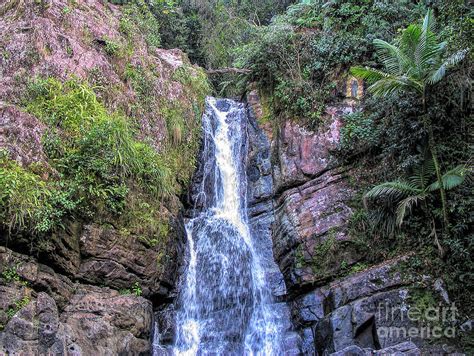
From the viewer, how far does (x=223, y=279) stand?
358 inches

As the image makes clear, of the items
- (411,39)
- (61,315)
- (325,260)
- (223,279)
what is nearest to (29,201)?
(61,315)

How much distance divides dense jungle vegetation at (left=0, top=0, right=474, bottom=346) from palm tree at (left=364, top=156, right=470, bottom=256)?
0.02m

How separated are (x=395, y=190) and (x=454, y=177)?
3.57 ft

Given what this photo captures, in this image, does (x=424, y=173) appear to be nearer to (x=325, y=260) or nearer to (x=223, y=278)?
(x=325, y=260)

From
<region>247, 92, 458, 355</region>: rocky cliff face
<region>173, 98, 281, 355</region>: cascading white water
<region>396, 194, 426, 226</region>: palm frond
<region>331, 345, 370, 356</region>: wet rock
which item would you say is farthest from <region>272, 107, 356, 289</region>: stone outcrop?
<region>331, 345, 370, 356</region>: wet rock

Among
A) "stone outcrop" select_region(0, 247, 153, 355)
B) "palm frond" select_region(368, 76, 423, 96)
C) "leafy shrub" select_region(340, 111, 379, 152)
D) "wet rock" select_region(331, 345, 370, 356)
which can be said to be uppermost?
"leafy shrub" select_region(340, 111, 379, 152)

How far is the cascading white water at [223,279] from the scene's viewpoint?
8.16 meters

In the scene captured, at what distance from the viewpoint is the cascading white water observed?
8.16 meters

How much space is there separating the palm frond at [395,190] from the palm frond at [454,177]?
46 centimetres

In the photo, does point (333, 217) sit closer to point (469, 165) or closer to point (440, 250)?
point (440, 250)

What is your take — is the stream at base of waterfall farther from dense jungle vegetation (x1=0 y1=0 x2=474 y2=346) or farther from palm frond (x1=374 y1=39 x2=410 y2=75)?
palm frond (x1=374 y1=39 x2=410 y2=75)

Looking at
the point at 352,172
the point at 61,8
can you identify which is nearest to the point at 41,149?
the point at 61,8

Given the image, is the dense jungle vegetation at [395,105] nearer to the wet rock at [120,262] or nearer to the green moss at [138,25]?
the green moss at [138,25]

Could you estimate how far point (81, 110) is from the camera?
819cm
